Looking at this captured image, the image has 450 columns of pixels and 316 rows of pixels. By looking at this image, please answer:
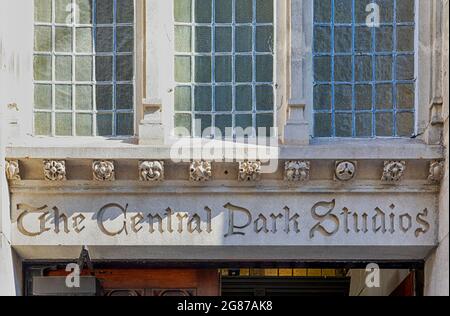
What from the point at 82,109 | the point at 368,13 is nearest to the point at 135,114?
the point at 82,109

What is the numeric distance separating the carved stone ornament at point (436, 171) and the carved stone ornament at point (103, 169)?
123 inches

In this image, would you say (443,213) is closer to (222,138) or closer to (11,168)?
(222,138)

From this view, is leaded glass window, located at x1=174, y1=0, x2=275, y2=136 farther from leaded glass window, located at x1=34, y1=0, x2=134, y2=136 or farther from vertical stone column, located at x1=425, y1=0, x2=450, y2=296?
vertical stone column, located at x1=425, y1=0, x2=450, y2=296

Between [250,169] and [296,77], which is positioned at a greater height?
[296,77]

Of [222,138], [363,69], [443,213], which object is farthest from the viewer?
[363,69]

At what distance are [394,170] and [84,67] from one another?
3.33 meters

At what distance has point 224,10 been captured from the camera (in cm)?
1398

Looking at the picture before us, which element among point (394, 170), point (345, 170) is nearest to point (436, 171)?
point (394, 170)

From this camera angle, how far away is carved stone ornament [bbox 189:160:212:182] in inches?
521

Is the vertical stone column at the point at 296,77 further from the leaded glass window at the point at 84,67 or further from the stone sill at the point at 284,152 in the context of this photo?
the leaded glass window at the point at 84,67

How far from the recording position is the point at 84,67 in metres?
13.9
